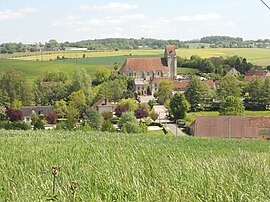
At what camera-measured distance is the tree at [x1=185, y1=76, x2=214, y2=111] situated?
Answer: 5338 centimetres

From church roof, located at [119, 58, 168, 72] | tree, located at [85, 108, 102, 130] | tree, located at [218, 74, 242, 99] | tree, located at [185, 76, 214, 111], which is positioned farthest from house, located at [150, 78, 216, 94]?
tree, located at [85, 108, 102, 130]

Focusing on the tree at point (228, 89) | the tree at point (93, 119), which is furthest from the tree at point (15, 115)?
the tree at point (228, 89)

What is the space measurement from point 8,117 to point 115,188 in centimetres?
4194

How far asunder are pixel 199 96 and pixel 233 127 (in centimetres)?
2340

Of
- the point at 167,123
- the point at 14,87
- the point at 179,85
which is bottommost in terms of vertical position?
the point at 167,123

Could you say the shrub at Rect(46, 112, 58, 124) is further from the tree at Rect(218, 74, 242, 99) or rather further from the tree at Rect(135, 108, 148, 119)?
the tree at Rect(218, 74, 242, 99)

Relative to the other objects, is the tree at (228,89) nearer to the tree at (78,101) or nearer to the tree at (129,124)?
the tree at (78,101)

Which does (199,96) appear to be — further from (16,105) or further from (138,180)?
(138,180)

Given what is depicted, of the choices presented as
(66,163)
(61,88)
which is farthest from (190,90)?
(66,163)

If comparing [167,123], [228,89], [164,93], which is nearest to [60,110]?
[167,123]

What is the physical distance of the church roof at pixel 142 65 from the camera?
3440 inches

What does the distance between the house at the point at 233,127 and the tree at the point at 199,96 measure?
2205 centimetres

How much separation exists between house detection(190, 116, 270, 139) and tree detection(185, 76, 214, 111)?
2205cm

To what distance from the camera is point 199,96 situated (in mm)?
53344
